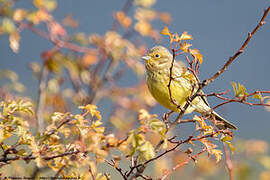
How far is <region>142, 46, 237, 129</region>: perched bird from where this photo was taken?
10.4 feet

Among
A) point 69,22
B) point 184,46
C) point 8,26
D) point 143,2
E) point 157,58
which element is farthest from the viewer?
point 69,22

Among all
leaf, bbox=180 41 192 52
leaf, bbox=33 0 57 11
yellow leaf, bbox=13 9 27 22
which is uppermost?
leaf, bbox=33 0 57 11

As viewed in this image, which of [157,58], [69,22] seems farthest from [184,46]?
[69,22]

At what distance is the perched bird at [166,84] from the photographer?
3.17 metres

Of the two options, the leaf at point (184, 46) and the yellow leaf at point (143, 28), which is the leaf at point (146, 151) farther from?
the yellow leaf at point (143, 28)

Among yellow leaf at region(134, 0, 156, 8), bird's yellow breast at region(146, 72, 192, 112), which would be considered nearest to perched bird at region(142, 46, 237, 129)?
bird's yellow breast at region(146, 72, 192, 112)

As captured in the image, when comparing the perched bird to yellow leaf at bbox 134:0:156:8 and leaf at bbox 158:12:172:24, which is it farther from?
leaf at bbox 158:12:172:24

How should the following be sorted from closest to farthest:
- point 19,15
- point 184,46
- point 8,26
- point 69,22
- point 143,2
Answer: point 184,46 → point 8,26 → point 19,15 → point 143,2 → point 69,22

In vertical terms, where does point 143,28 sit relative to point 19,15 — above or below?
above

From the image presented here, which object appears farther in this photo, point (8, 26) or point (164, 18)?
point (164, 18)

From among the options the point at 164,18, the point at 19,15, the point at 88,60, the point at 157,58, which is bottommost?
the point at 157,58

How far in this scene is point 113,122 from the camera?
403cm

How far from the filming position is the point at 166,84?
131 inches

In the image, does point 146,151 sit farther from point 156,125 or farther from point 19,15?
point 19,15
